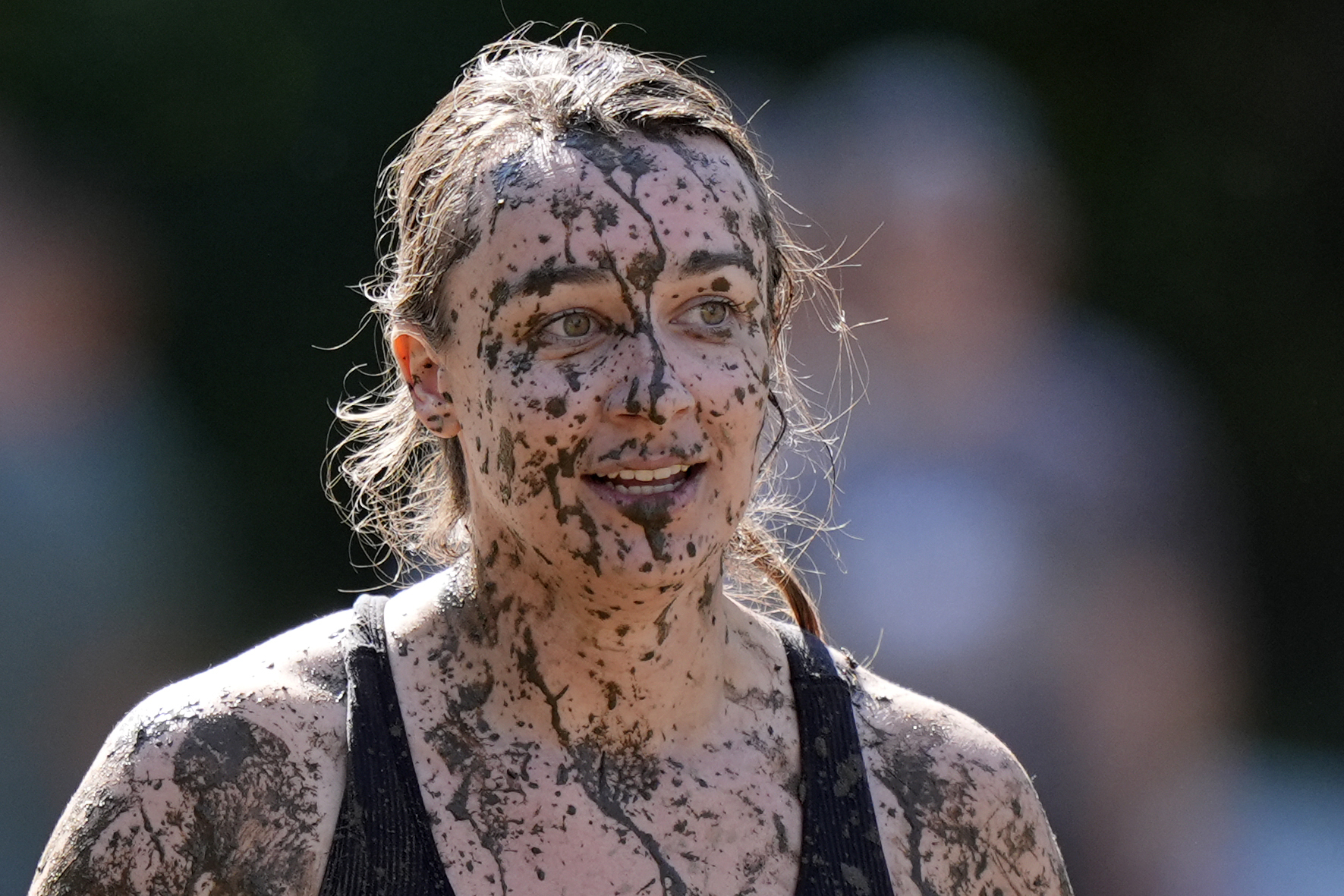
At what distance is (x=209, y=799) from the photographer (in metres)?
1.99

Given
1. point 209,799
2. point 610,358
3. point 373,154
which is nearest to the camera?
point 209,799

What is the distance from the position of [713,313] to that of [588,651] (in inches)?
19.4

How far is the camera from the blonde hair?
7.51 feet

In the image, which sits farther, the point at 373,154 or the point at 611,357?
the point at 373,154

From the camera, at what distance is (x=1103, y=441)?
3592 millimetres

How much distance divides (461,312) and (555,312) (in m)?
0.17

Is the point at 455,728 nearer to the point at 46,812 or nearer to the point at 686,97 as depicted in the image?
the point at 686,97

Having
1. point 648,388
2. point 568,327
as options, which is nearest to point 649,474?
point 648,388

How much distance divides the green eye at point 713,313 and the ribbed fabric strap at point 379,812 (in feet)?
2.12

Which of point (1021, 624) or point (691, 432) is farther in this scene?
point (1021, 624)

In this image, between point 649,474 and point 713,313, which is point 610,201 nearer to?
point 713,313

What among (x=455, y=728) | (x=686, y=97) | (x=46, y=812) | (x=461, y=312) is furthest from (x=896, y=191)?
(x=46, y=812)

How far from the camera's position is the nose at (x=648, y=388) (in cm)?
208

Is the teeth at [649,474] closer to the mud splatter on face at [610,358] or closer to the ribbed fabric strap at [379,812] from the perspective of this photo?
A: the mud splatter on face at [610,358]
